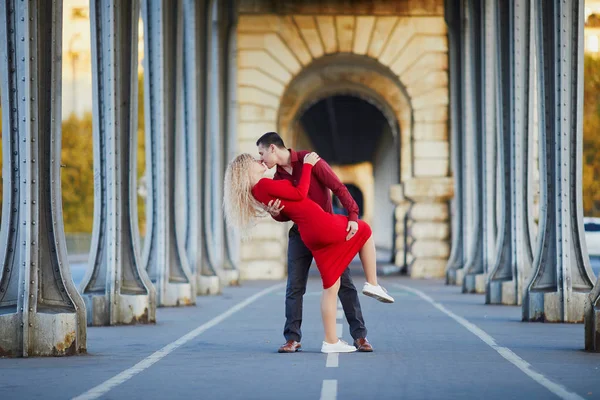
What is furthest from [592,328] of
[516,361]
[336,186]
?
[336,186]

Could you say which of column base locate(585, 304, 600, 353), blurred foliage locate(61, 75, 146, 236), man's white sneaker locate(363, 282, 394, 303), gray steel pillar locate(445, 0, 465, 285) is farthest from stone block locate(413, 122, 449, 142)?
blurred foliage locate(61, 75, 146, 236)

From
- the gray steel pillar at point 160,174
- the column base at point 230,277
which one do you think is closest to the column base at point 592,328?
the gray steel pillar at point 160,174

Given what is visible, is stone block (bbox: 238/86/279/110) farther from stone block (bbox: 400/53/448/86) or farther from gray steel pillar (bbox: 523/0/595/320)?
gray steel pillar (bbox: 523/0/595/320)

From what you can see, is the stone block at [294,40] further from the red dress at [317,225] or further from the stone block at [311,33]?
the red dress at [317,225]

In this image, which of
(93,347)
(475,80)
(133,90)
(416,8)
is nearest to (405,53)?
(416,8)

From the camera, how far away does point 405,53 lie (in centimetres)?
3447

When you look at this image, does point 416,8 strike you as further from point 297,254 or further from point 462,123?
point 297,254

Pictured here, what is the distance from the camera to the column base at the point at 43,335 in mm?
12273

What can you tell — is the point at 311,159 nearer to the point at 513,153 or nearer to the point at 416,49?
the point at 513,153

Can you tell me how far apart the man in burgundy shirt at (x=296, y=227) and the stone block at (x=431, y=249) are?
22667mm

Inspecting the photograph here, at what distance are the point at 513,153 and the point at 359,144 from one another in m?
58.1

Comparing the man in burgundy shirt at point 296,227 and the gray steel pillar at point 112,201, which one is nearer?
the man in burgundy shirt at point 296,227

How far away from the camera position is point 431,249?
116 feet

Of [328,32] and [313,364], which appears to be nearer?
[313,364]
